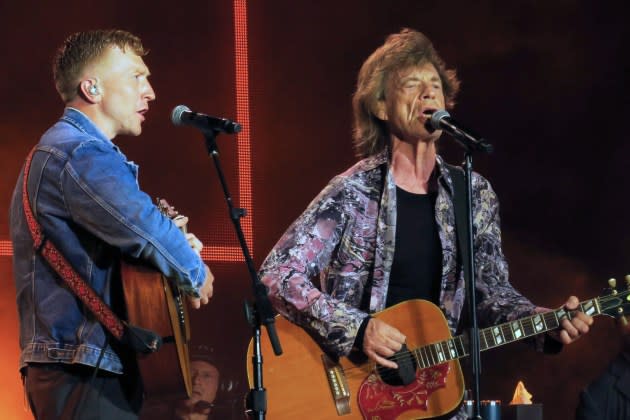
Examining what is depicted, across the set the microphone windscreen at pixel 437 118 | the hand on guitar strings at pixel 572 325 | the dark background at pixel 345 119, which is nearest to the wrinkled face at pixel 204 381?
the dark background at pixel 345 119

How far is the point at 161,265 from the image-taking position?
9.88 feet

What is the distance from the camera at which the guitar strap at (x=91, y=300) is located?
293 centimetres

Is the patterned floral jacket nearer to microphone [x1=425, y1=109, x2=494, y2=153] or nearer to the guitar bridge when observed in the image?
the guitar bridge

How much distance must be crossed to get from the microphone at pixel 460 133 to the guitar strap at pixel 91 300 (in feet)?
4.40

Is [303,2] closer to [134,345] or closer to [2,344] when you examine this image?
[2,344]

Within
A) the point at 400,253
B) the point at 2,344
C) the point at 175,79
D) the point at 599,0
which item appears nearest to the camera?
the point at 400,253

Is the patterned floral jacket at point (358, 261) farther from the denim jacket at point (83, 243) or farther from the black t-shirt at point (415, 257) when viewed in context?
the denim jacket at point (83, 243)

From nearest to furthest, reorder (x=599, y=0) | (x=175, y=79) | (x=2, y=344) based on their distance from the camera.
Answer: (x=2, y=344) < (x=175, y=79) < (x=599, y=0)

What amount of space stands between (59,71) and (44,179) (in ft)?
1.81

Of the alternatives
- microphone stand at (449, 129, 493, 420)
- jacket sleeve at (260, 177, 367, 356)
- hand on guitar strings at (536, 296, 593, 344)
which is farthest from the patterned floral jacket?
microphone stand at (449, 129, 493, 420)

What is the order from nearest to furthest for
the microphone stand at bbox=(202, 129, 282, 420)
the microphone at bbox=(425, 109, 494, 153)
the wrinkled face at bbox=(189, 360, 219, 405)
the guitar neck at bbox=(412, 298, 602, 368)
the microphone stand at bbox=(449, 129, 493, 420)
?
the microphone stand at bbox=(202, 129, 282, 420)
the microphone stand at bbox=(449, 129, 493, 420)
the microphone at bbox=(425, 109, 494, 153)
the guitar neck at bbox=(412, 298, 602, 368)
the wrinkled face at bbox=(189, 360, 219, 405)

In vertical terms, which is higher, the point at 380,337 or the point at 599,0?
the point at 599,0

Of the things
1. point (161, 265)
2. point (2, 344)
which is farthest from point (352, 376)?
point (2, 344)

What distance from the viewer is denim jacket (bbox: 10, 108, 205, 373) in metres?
2.96
